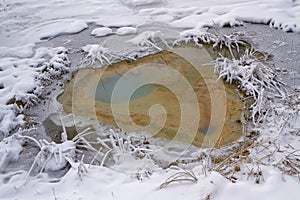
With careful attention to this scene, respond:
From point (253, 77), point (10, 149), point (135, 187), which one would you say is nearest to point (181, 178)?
point (135, 187)

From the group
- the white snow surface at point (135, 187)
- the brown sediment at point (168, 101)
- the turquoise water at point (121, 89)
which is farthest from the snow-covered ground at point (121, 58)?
the turquoise water at point (121, 89)

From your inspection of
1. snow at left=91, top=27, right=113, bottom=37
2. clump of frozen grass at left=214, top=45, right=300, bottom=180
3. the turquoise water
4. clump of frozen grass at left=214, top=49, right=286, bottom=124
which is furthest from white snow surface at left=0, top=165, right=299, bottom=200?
snow at left=91, top=27, right=113, bottom=37

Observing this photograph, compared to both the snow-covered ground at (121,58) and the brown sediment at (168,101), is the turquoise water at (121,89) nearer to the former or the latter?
the brown sediment at (168,101)

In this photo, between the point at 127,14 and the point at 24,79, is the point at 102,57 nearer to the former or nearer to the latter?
the point at 24,79

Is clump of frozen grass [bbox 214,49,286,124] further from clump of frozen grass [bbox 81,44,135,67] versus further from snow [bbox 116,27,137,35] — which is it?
snow [bbox 116,27,137,35]

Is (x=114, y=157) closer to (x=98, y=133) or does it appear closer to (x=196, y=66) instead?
(x=98, y=133)

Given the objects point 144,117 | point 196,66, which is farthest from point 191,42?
point 144,117
